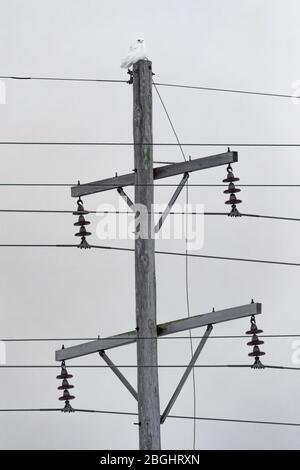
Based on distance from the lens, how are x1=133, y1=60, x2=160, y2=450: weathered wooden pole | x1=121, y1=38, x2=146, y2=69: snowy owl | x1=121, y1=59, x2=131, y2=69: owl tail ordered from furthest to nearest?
1. x1=121, y1=59, x2=131, y2=69: owl tail
2. x1=121, y1=38, x2=146, y2=69: snowy owl
3. x1=133, y1=60, x2=160, y2=450: weathered wooden pole

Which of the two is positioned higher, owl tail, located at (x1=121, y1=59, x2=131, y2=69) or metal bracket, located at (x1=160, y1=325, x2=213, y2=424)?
owl tail, located at (x1=121, y1=59, x2=131, y2=69)

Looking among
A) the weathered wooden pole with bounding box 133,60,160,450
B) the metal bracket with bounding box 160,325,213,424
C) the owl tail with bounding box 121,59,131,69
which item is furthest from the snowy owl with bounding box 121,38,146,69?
the metal bracket with bounding box 160,325,213,424

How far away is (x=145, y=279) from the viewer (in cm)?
3136

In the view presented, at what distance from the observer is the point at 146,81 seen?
3175cm

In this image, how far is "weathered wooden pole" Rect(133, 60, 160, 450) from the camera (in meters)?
31.2

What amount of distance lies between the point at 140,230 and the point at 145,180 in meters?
0.65

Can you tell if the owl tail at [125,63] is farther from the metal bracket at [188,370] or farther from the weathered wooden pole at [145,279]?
the metal bracket at [188,370]

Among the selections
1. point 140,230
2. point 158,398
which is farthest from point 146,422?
point 140,230

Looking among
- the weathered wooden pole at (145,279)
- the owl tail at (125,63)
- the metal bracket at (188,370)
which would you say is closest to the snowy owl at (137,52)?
the owl tail at (125,63)

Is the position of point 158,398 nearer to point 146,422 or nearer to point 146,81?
point 146,422

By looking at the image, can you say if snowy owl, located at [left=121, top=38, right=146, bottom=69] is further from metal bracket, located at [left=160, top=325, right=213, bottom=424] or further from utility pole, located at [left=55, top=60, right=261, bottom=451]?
metal bracket, located at [left=160, top=325, right=213, bottom=424]
